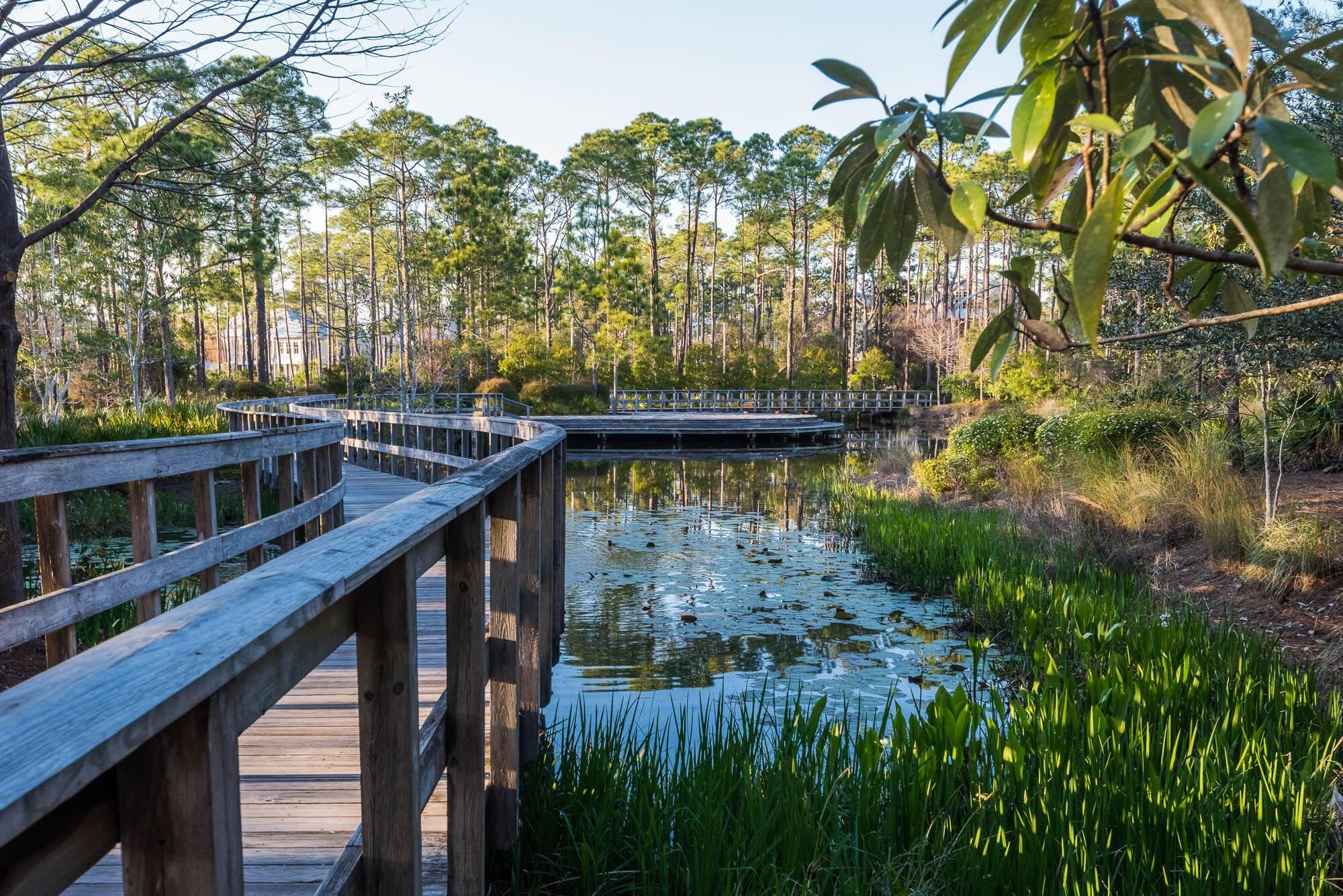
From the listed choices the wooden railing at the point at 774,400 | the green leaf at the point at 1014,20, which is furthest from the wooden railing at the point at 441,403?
the green leaf at the point at 1014,20

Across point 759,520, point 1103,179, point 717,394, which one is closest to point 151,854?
point 1103,179

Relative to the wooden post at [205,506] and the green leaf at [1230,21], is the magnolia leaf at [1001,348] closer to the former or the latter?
the green leaf at [1230,21]

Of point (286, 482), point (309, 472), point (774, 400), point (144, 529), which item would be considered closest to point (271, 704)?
point (144, 529)

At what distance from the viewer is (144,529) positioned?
402 centimetres

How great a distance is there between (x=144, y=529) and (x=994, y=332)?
12.7 ft

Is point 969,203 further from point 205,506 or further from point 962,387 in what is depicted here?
point 962,387

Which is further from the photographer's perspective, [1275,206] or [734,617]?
[734,617]

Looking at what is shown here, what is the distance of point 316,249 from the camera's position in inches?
2470

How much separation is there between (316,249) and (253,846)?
219 ft

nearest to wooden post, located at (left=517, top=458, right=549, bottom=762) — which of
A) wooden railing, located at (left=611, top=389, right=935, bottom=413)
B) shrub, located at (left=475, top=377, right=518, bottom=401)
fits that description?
wooden railing, located at (left=611, top=389, right=935, bottom=413)

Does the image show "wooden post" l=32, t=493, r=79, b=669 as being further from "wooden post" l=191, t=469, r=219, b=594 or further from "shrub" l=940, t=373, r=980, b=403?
"shrub" l=940, t=373, r=980, b=403

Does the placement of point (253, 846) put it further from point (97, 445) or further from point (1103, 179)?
point (1103, 179)

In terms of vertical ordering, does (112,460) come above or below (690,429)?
above

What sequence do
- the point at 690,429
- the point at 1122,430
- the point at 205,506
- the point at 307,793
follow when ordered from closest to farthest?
the point at 307,793
the point at 205,506
the point at 1122,430
the point at 690,429
